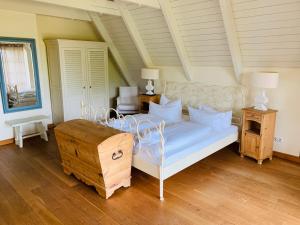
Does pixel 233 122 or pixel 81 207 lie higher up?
pixel 233 122

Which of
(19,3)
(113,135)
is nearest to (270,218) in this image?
(113,135)

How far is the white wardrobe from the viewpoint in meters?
4.60

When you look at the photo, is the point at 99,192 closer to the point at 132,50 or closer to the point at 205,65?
the point at 205,65

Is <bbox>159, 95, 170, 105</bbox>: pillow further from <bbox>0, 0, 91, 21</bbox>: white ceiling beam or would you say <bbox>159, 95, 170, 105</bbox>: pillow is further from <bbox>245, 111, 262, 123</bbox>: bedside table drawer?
<bbox>0, 0, 91, 21</bbox>: white ceiling beam

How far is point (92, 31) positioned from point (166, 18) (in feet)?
8.13

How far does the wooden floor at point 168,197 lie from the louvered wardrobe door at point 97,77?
2086 millimetres

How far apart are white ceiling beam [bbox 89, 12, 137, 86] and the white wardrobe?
170 millimetres

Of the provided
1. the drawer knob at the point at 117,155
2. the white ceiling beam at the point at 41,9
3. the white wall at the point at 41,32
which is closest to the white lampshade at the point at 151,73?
the white wall at the point at 41,32

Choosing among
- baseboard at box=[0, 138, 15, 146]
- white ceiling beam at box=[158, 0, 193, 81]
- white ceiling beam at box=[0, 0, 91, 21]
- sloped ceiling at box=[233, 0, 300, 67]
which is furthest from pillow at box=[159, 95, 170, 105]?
baseboard at box=[0, 138, 15, 146]

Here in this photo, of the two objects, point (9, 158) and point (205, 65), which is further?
point (205, 65)

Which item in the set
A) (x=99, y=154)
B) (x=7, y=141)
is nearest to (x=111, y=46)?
(x=7, y=141)

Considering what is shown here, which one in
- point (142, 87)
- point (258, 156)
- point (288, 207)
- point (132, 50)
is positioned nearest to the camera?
point (288, 207)

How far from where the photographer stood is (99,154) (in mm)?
2420

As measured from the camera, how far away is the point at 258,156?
345cm
